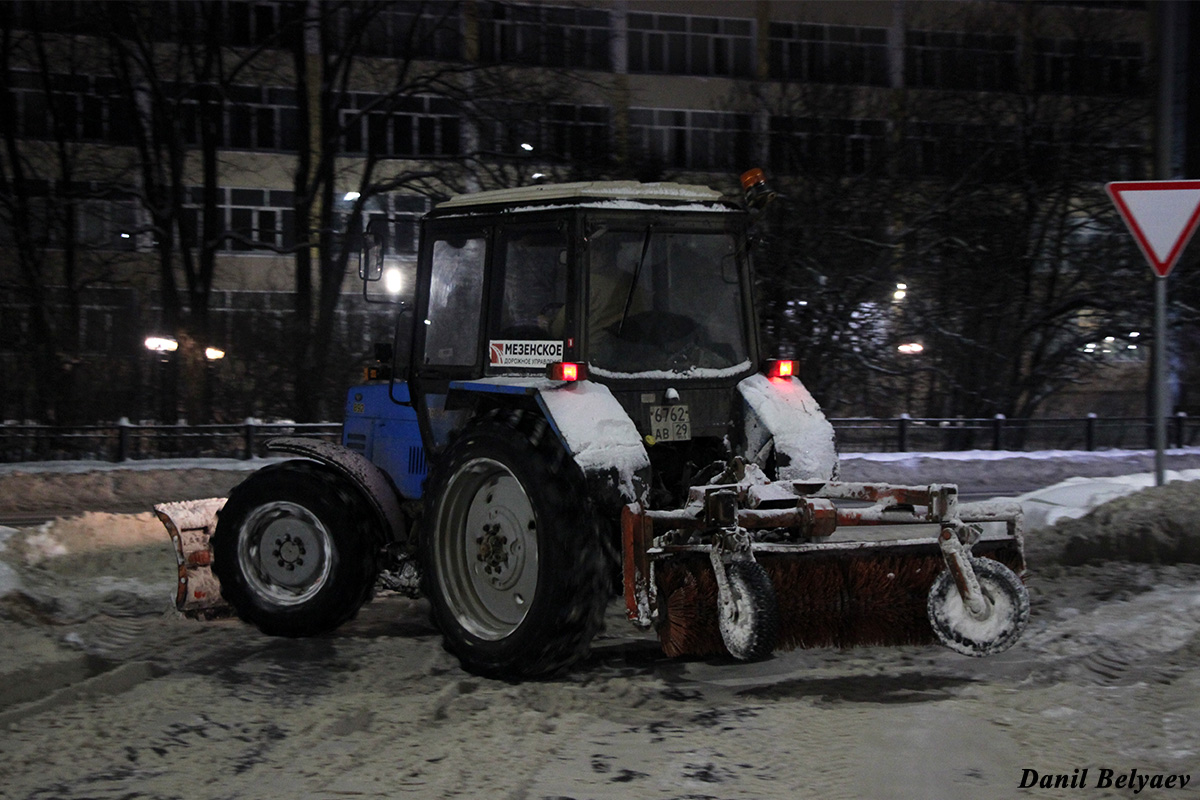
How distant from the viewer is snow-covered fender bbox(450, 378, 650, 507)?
19.8 ft

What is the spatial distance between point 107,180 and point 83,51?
9.40ft

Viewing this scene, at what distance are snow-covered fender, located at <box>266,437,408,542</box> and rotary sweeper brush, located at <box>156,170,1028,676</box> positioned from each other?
0.01 meters

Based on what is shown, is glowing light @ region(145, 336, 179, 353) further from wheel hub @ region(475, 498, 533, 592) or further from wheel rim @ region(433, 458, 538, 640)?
wheel hub @ region(475, 498, 533, 592)

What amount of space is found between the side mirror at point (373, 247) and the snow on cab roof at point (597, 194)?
1.52 ft

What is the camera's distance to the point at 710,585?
6.11 m

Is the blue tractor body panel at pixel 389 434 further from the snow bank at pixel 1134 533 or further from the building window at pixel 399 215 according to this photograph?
the snow bank at pixel 1134 533

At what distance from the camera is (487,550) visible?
672 centimetres

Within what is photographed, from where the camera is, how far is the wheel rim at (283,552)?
25.5 feet

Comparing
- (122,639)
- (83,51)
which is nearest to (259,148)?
(83,51)

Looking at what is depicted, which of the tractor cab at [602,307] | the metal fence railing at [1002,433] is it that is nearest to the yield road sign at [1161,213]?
the tractor cab at [602,307]

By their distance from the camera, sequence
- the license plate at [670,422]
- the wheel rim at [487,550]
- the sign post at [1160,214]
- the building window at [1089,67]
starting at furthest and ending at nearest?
the building window at [1089,67] → the sign post at [1160,214] → the license plate at [670,422] → the wheel rim at [487,550]

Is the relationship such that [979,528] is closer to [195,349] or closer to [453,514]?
[453,514]

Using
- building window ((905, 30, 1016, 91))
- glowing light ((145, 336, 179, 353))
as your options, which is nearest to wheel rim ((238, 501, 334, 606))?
glowing light ((145, 336, 179, 353))

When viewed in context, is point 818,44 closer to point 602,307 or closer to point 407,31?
point 407,31
